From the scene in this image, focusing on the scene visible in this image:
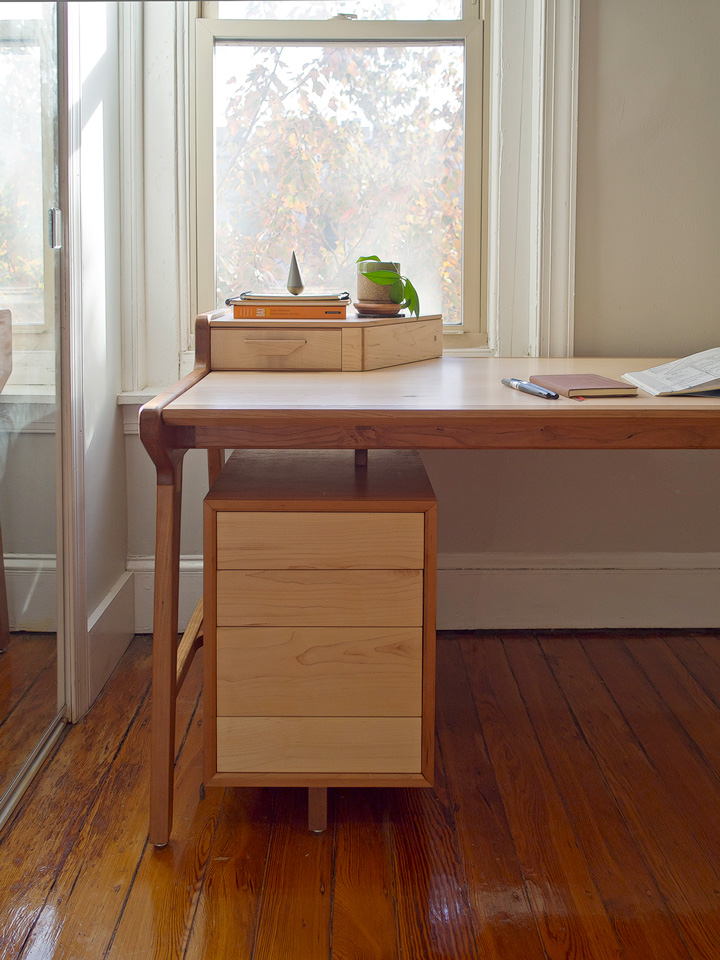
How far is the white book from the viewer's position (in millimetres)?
1470

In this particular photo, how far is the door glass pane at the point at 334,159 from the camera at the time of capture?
231 centimetres

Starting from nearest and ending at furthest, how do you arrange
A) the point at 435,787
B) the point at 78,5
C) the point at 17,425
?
1. the point at 17,425
2. the point at 435,787
3. the point at 78,5

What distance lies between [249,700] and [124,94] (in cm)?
158

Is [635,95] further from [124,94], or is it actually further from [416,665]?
[416,665]

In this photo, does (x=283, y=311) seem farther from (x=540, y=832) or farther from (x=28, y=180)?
(x=540, y=832)

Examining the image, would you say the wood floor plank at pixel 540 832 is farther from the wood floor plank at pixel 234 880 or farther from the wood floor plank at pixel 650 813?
the wood floor plank at pixel 234 880

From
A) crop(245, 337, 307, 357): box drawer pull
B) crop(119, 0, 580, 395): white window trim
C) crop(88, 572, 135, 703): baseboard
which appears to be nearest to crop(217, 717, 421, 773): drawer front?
crop(88, 572, 135, 703): baseboard

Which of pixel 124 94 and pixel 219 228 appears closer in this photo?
pixel 124 94

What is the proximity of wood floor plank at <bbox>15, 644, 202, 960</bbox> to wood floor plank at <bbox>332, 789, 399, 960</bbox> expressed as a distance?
0.34 metres

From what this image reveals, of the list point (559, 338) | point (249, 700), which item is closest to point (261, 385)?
point (249, 700)

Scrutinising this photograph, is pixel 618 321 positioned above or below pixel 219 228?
below

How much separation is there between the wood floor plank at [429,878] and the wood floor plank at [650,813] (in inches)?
12.8

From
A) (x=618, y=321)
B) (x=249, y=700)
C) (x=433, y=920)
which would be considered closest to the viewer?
(x=433, y=920)

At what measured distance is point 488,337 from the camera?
242 cm
